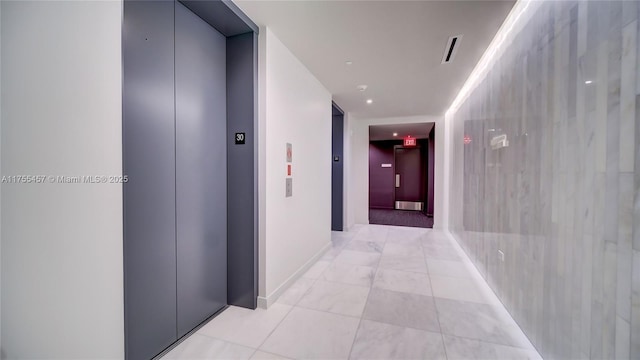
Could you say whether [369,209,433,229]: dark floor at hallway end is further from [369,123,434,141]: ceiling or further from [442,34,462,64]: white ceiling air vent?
[442,34,462,64]: white ceiling air vent

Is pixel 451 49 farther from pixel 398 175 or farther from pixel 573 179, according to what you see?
pixel 398 175

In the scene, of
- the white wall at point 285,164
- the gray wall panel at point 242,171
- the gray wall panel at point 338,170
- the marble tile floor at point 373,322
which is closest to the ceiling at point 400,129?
the gray wall panel at point 338,170

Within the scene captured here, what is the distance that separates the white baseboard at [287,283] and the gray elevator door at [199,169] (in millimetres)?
439

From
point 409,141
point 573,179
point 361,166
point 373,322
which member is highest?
point 409,141

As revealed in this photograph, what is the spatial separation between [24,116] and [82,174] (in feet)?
1.20

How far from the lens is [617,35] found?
1267 millimetres

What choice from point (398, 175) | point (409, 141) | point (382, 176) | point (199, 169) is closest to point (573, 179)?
point (199, 169)

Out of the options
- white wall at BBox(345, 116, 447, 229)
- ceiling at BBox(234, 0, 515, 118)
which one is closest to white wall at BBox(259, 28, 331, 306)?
ceiling at BBox(234, 0, 515, 118)

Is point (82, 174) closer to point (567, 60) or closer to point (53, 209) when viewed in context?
point (53, 209)

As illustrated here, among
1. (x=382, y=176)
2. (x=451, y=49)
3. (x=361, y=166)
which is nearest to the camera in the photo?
(x=451, y=49)

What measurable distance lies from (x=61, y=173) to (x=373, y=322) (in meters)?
2.63

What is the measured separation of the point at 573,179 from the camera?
156 centimetres

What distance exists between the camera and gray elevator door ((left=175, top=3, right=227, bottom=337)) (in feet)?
6.91

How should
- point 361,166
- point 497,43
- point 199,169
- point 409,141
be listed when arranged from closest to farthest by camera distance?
point 199,169, point 497,43, point 361,166, point 409,141
